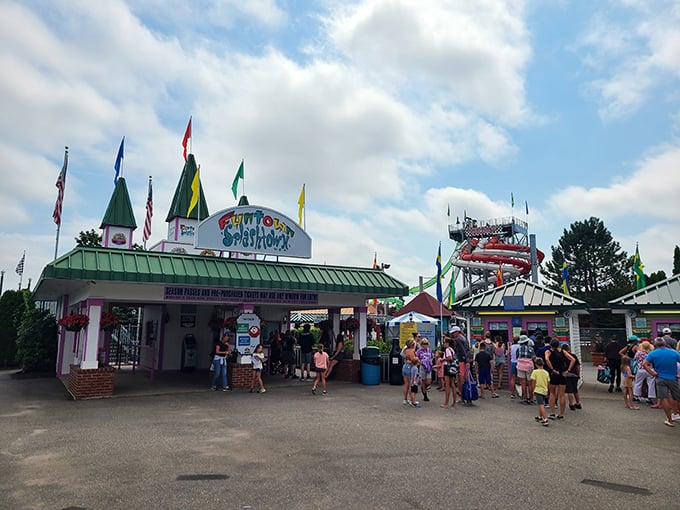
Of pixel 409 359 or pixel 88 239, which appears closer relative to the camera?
pixel 409 359

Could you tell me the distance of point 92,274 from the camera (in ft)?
37.8

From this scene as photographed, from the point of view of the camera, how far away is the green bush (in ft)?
59.9

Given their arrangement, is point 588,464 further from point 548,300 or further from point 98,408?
point 548,300

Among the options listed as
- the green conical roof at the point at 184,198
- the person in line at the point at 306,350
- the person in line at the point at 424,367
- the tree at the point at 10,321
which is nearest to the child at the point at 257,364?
the person in line at the point at 306,350

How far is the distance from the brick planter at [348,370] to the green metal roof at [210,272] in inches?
94.7

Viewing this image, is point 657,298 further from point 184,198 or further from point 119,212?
point 119,212

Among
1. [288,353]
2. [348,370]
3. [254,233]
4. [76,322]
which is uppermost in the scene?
[254,233]

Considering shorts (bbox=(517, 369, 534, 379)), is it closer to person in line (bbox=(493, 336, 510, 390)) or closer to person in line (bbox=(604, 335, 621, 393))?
person in line (bbox=(493, 336, 510, 390))

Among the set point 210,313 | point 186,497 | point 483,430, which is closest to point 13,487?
point 186,497

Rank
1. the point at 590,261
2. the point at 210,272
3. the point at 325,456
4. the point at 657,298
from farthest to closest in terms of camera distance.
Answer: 1. the point at 590,261
2. the point at 657,298
3. the point at 210,272
4. the point at 325,456

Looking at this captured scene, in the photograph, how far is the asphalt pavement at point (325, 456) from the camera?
17.7ft

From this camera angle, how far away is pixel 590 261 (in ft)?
167

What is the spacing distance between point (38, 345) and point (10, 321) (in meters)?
5.58

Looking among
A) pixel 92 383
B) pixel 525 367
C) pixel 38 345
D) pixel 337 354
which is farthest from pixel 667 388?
pixel 38 345
